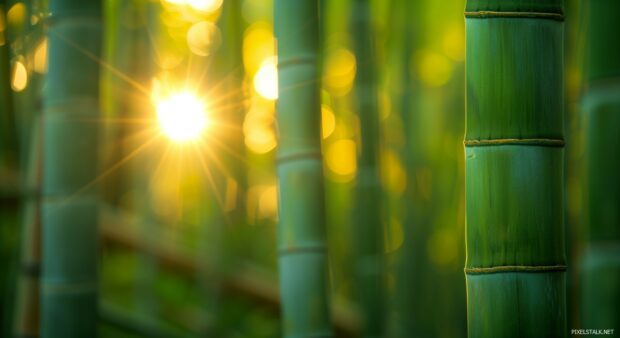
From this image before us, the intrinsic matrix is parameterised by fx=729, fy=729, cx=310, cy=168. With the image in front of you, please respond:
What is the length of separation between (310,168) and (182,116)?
2.36 metres

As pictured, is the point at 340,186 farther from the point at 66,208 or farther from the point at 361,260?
the point at 66,208

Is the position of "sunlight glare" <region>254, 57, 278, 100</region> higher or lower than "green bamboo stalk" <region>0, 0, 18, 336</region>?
higher

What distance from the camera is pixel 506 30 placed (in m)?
1.48

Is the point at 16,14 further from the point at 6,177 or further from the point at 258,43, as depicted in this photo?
the point at 258,43

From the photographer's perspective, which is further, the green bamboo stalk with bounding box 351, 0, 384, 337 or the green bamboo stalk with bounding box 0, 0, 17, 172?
the green bamboo stalk with bounding box 351, 0, 384, 337

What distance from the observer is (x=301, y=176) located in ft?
6.79

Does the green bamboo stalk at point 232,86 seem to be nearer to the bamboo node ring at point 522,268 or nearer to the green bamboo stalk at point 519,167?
the green bamboo stalk at point 519,167

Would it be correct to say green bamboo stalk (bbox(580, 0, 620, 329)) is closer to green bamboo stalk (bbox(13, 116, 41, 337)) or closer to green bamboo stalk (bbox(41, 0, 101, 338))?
green bamboo stalk (bbox(41, 0, 101, 338))


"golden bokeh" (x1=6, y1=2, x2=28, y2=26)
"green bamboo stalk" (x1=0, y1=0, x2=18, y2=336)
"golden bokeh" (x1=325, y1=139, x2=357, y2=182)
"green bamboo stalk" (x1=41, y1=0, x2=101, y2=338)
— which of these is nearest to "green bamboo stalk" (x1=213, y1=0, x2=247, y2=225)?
"green bamboo stalk" (x1=0, y1=0, x2=18, y2=336)

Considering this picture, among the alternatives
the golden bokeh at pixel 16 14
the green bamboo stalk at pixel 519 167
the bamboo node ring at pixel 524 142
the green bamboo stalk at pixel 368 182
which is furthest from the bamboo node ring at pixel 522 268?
the green bamboo stalk at pixel 368 182

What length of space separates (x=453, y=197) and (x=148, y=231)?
2.13 meters

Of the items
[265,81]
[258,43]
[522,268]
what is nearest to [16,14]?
[522,268]

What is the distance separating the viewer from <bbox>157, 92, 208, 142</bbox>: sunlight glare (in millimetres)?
4242

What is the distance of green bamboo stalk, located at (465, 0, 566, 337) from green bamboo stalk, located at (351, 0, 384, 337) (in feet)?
6.25
